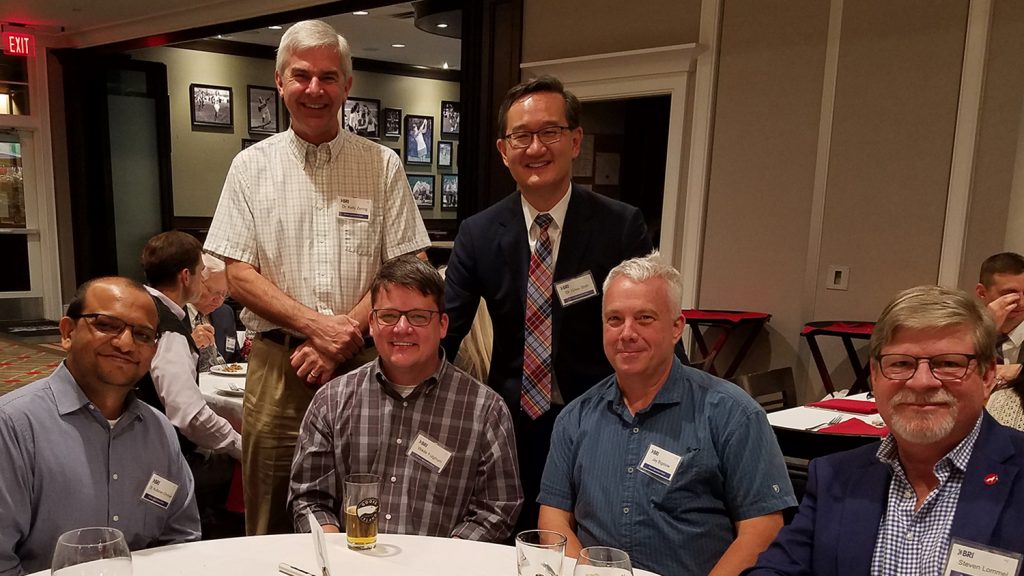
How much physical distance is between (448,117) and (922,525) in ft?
38.0

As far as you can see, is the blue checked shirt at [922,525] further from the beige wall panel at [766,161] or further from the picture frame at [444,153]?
the picture frame at [444,153]

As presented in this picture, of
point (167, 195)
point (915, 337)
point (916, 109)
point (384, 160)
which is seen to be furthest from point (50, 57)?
point (915, 337)

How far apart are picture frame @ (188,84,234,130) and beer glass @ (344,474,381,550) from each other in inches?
405

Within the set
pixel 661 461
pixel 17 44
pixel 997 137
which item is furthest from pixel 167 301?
pixel 17 44

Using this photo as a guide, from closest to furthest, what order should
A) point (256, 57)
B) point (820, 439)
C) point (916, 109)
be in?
point (820, 439) < point (916, 109) < point (256, 57)

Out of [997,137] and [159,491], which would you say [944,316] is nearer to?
[159,491]

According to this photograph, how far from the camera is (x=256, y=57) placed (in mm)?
10906

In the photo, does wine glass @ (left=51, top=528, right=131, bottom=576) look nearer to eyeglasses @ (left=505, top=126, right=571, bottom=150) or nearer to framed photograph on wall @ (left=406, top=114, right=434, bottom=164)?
eyeglasses @ (left=505, top=126, right=571, bottom=150)

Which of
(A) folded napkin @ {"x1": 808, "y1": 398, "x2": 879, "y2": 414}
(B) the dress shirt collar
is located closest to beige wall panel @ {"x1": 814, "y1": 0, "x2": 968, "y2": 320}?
(A) folded napkin @ {"x1": 808, "y1": 398, "x2": 879, "y2": 414}

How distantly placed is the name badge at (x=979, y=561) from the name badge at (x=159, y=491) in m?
1.67

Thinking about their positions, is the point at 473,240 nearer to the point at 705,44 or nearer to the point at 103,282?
the point at 103,282

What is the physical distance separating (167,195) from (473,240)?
933cm

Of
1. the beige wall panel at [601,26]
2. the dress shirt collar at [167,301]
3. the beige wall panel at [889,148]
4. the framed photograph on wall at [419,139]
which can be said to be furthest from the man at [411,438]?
the framed photograph on wall at [419,139]

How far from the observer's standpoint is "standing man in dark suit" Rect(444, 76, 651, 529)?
2.27 metres
